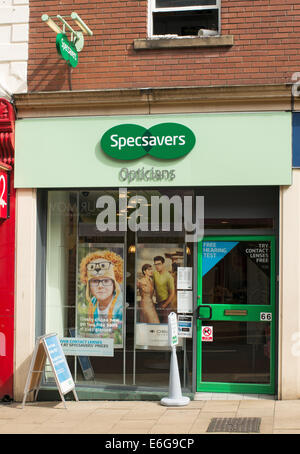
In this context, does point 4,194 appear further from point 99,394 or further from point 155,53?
point 99,394

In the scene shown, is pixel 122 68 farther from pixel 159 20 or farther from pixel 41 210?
pixel 41 210

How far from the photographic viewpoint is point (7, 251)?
32.8 ft

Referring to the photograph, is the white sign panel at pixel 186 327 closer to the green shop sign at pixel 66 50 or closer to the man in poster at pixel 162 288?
the man in poster at pixel 162 288

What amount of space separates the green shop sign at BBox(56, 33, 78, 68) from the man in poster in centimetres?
307

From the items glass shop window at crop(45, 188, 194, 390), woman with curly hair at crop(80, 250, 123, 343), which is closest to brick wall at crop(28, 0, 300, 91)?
glass shop window at crop(45, 188, 194, 390)

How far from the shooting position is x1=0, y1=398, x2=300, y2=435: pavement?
25.5 ft

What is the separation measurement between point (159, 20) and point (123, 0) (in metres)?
0.60

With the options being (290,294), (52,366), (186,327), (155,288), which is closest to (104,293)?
(155,288)

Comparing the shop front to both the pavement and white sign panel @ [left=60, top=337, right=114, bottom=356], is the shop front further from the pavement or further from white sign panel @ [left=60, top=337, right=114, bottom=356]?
the pavement

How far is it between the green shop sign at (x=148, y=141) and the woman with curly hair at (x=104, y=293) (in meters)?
1.54

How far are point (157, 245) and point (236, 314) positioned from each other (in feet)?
4.96

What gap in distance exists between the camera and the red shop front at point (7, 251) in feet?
32.4

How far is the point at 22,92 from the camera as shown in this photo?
395 inches
